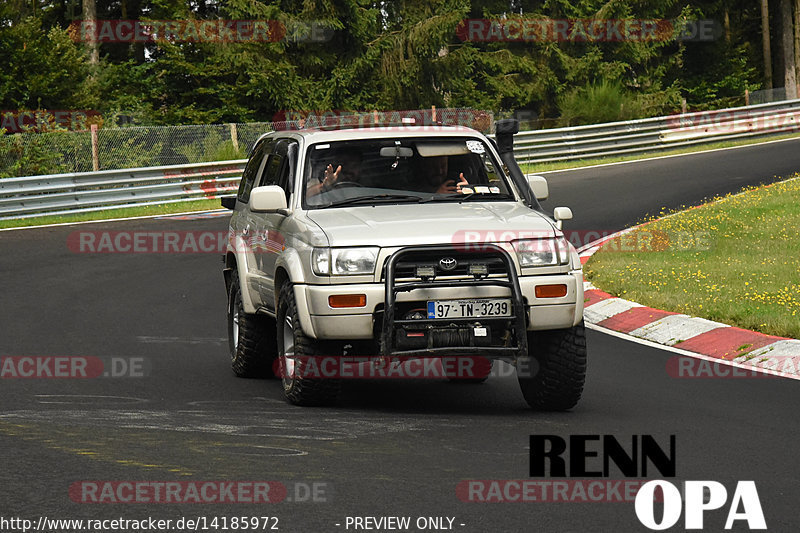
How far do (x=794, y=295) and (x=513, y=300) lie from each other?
5.70 metres

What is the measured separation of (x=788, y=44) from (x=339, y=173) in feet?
157

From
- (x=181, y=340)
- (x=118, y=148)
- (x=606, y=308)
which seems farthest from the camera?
(x=118, y=148)

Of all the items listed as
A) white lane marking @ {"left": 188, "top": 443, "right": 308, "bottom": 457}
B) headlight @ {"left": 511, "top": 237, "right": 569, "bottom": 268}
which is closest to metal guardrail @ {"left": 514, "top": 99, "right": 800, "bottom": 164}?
headlight @ {"left": 511, "top": 237, "right": 569, "bottom": 268}

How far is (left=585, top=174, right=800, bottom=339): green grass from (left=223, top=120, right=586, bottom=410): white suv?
3.60 metres

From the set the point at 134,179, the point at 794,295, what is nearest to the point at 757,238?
the point at 794,295

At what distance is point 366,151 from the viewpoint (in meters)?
9.55

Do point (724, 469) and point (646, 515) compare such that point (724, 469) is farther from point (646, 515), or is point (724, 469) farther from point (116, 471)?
point (116, 471)

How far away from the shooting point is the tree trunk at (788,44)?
52719 mm

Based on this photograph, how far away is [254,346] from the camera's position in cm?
1036

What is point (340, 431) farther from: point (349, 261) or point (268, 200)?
point (268, 200)

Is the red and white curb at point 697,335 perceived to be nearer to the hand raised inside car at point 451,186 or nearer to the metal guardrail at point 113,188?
the hand raised inside car at point 451,186

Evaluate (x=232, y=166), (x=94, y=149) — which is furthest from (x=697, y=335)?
(x=94, y=149)

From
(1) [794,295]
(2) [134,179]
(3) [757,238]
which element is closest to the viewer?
(1) [794,295]

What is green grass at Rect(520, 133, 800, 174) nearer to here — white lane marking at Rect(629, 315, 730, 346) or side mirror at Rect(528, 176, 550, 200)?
white lane marking at Rect(629, 315, 730, 346)
